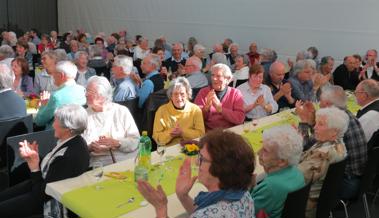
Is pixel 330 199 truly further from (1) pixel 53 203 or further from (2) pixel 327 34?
(2) pixel 327 34

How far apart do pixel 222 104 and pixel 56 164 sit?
224 centimetres

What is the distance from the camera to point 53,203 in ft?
9.29

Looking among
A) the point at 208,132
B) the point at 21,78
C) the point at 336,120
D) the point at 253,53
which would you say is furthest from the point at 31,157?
the point at 253,53

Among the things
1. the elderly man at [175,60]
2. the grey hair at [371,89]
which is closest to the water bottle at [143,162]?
the grey hair at [371,89]

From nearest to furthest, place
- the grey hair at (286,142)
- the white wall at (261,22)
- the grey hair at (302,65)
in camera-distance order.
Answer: the grey hair at (286,142) → the grey hair at (302,65) → the white wall at (261,22)

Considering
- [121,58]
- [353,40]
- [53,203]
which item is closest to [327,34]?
[353,40]

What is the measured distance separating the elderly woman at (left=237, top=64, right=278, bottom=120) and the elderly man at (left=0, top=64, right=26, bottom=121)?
96.3 inches

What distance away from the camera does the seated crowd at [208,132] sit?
2.10 metres

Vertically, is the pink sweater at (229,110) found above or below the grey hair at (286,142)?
below

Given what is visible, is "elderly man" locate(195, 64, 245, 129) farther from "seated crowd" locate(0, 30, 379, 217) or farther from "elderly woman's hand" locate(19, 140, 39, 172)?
"elderly woman's hand" locate(19, 140, 39, 172)

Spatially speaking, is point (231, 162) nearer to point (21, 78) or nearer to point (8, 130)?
point (8, 130)

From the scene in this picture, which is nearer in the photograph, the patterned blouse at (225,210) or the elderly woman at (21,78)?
the patterned blouse at (225,210)

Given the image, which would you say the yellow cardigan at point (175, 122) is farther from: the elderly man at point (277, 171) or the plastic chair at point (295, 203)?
the plastic chair at point (295, 203)

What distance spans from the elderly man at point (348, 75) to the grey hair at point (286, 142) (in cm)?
559
